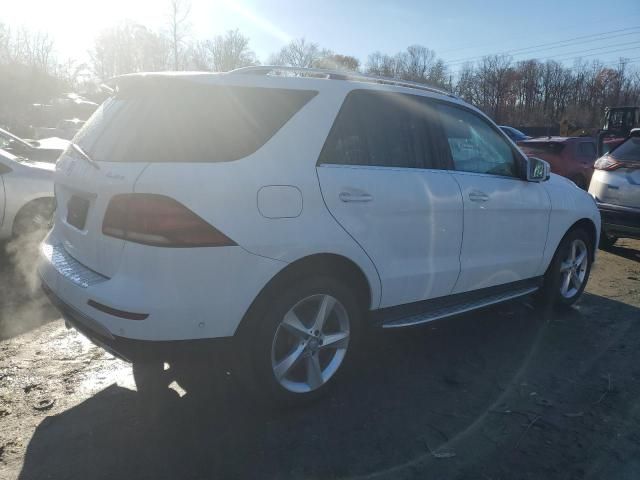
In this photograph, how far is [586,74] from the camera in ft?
249

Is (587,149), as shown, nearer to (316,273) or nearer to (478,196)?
(478,196)

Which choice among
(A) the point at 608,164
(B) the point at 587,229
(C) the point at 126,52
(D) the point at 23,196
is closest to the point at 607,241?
(A) the point at 608,164

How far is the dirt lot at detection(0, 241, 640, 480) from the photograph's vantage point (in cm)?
271

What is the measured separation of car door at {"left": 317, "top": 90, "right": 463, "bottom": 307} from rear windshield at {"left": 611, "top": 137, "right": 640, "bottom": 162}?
4.86 metres

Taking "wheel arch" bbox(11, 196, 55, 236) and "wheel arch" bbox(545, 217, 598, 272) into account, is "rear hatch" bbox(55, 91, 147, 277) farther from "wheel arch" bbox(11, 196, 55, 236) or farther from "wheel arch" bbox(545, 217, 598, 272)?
"wheel arch" bbox(545, 217, 598, 272)

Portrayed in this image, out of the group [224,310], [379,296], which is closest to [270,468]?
[224,310]

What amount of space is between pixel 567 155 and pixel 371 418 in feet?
37.0

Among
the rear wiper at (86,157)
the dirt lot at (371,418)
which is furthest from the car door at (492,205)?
the rear wiper at (86,157)

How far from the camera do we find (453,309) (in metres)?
3.91

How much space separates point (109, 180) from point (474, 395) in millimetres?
2503

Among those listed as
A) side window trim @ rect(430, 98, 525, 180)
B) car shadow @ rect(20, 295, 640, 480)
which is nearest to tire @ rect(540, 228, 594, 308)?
side window trim @ rect(430, 98, 525, 180)

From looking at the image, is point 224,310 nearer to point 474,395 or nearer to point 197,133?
point 197,133

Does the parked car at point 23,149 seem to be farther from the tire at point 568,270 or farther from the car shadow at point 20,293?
the tire at point 568,270

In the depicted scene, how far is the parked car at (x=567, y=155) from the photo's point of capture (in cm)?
1261
